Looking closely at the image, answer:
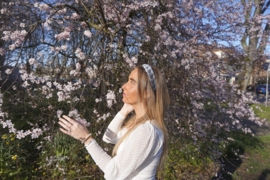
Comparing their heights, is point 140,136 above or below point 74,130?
below

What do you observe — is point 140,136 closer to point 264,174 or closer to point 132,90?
point 132,90

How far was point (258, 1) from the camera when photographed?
688cm

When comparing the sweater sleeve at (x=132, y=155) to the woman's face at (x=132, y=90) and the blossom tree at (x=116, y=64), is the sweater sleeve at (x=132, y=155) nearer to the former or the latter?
the woman's face at (x=132, y=90)

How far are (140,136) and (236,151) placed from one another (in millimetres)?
4260

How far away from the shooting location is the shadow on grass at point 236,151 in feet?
12.0

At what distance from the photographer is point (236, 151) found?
4.39 metres

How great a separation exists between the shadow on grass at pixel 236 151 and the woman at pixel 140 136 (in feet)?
9.06

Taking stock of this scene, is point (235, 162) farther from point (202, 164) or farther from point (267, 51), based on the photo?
point (267, 51)

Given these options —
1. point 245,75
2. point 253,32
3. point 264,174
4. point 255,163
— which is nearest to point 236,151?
point 255,163

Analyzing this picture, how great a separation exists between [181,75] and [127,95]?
1.63 meters

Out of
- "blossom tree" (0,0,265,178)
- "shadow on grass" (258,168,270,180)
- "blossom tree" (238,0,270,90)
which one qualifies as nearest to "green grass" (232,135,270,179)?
"shadow on grass" (258,168,270,180)

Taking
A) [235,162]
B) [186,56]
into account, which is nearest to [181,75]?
[186,56]

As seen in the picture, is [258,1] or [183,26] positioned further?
[258,1]

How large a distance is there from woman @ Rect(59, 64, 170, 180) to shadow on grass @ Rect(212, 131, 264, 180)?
9.06ft
